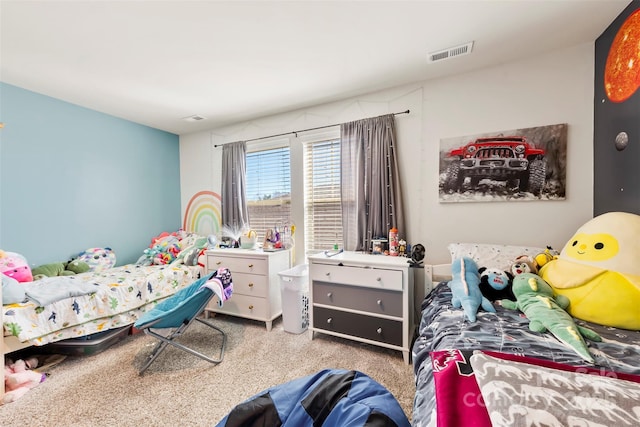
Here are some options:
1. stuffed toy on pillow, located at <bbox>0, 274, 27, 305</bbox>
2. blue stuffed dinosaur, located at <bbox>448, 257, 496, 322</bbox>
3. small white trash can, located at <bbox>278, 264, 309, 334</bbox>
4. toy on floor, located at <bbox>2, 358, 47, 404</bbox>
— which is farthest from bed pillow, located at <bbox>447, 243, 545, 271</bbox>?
stuffed toy on pillow, located at <bbox>0, 274, 27, 305</bbox>

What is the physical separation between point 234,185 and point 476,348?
10.1 ft

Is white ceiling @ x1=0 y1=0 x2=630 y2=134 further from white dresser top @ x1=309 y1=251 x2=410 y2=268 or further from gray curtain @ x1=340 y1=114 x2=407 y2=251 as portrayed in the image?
white dresser top @ x1=309 y1=251 x2=410 y2=268

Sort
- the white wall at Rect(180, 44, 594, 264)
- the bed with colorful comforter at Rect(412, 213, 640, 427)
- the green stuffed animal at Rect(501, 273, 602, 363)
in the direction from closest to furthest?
the bed with colorful comforter at Rect(412, 213, 640, 427)
the green stuffed animal at Rect(501, 273, 602, 363)
the white wall at Rect(180, 44, 594, 264)

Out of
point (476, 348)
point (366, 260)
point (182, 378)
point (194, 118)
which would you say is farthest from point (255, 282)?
point (194, 118)

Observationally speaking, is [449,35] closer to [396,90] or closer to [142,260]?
[396,90]

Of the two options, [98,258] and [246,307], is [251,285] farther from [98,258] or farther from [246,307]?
[98,258]

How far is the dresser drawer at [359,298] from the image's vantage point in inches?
82.0

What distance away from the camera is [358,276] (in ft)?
7.20

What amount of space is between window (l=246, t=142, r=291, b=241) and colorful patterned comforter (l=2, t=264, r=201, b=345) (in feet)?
3.22

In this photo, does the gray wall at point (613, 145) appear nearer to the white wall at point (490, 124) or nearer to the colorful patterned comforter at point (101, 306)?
the white wall at point (490, 124)

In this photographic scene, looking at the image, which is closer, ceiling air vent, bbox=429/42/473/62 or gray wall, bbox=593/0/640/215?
gray wall, bbox=593/0/640/215

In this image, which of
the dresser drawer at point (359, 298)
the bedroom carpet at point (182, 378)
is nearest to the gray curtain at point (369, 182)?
the dresser drawer at point (359, 298)

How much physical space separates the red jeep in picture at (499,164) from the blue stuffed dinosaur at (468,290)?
0.80m

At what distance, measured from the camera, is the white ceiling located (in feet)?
5.19
